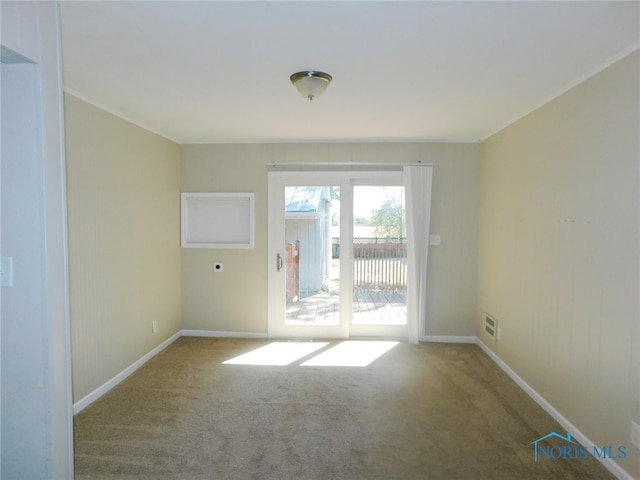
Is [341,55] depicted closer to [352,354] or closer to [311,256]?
→ [311,256]

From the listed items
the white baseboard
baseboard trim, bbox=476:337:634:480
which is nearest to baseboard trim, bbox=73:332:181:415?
the white baseboard

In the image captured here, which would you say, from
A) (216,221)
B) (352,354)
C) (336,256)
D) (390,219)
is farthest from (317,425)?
(216,221)

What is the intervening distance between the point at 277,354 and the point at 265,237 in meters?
1.38

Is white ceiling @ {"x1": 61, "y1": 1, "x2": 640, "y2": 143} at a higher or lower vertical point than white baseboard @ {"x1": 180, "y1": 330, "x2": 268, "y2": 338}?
higher

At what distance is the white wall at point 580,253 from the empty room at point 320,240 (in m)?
0.02

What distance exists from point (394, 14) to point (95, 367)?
11.0 ft

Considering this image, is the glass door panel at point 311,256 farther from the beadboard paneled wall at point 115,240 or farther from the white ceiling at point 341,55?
the beadboard paneled wall at point 115,240

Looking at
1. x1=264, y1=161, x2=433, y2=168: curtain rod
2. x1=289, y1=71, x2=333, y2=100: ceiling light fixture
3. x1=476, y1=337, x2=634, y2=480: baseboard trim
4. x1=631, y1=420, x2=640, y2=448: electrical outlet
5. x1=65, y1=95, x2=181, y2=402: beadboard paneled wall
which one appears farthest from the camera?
x1=264, y1=161, x2=433, y2=168: curtain rod

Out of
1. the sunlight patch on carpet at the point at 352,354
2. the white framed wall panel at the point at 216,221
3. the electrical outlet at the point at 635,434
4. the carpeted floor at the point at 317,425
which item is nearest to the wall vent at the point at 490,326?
the carpeted floor at the point at 317,425

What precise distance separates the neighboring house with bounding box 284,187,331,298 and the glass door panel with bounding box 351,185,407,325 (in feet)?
1.14

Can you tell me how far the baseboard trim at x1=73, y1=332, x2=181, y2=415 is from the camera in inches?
113

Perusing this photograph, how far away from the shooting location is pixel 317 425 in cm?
268

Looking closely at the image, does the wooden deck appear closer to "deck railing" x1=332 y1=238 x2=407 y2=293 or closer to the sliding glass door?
the sliding glass door

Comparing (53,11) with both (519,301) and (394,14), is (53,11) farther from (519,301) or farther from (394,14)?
(519,301)
